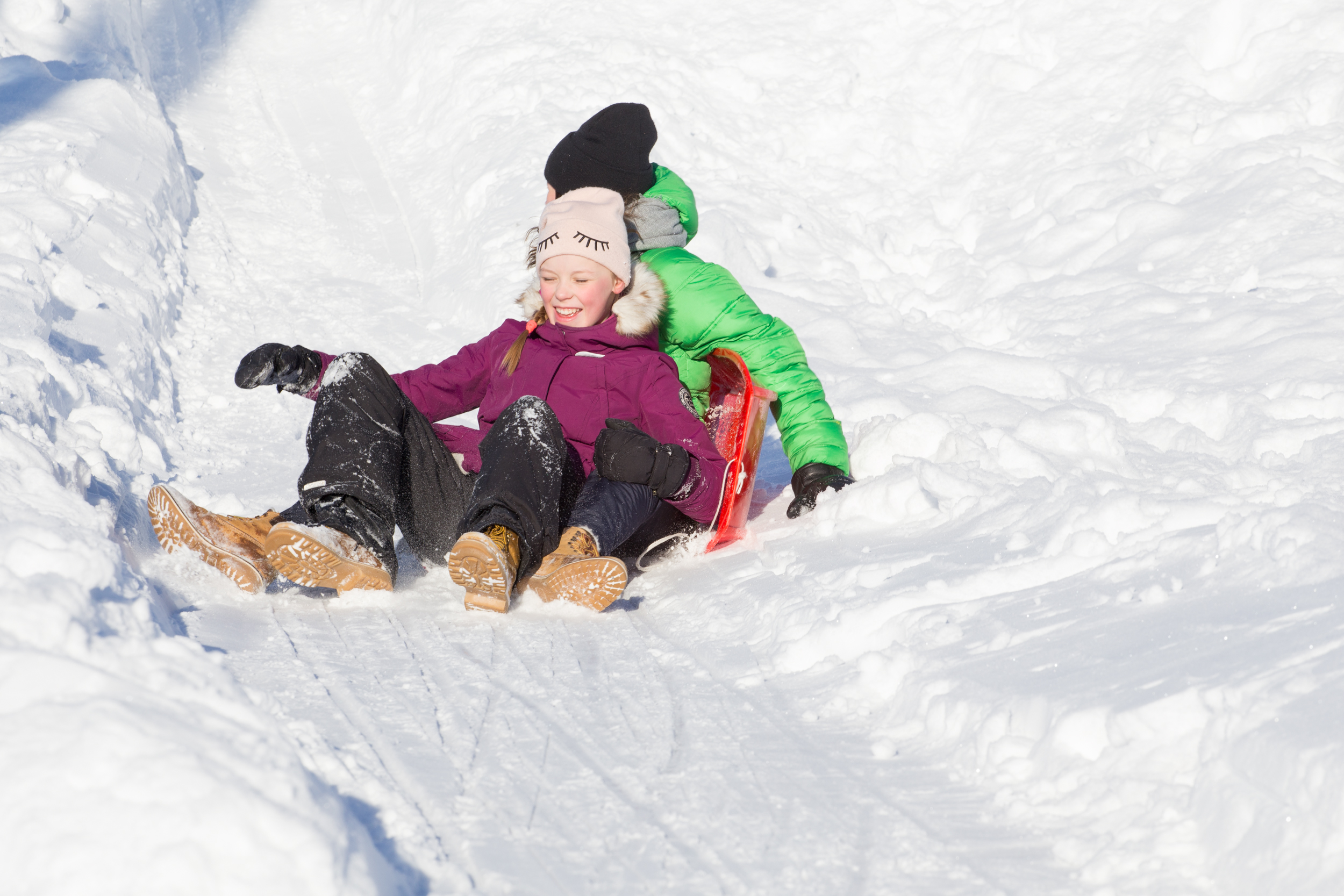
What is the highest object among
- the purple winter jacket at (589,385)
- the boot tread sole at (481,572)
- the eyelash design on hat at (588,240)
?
the eyelash design on hat at (588,240)

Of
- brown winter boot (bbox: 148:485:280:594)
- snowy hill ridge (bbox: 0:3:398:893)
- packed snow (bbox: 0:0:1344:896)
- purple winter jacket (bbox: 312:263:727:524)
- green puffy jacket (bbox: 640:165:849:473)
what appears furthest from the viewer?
green puffy jacket (bbox: 640:165:849:473)

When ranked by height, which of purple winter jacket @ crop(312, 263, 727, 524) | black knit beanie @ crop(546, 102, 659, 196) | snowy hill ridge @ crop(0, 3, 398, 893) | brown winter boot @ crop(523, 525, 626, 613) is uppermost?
black knit beanie @ crop(546, 102, 659, 196)

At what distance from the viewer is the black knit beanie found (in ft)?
11.9

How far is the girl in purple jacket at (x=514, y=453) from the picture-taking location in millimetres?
2576

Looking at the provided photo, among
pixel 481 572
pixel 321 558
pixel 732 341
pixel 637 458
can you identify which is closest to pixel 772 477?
pixel 732 341

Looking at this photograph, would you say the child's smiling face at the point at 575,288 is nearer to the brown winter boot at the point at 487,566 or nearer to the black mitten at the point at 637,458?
the black mitten at the point at 637,458

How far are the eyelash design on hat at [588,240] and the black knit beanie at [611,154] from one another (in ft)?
1.81

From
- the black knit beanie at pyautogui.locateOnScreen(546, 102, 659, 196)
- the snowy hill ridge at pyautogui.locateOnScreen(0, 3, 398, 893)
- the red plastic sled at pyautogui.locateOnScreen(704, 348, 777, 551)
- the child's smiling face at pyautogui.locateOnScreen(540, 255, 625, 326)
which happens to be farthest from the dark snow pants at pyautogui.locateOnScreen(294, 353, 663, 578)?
the black knit beanie at pyautogui.locateOnScreen(546, 102, 659, 196)

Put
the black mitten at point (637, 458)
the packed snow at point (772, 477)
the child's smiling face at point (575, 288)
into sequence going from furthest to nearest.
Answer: the child's smiling face at point (575, 288) < the black mitten at point (637, 458) < the packed snow at point (772, 477)

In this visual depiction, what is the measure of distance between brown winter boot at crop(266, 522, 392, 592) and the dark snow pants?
0.05 meters

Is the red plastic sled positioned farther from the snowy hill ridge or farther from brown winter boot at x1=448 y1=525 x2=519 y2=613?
the snowy hill ridge

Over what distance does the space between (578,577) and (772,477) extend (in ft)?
5.31

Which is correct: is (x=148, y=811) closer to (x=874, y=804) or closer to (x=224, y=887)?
(x=224, y=887)

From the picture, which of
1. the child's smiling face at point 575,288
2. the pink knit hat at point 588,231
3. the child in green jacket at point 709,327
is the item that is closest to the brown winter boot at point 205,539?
the child's smiling face at point 575,288
